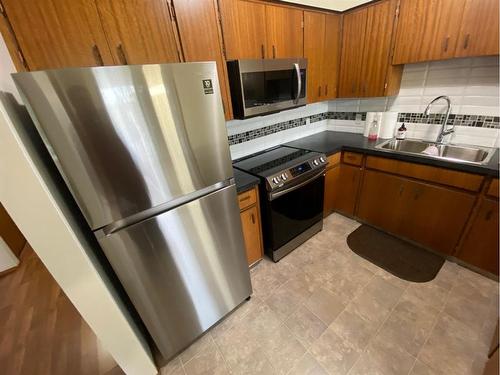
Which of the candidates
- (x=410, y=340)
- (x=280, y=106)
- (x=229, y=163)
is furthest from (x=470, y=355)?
(x=280, y=106)

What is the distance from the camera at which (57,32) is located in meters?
0.99

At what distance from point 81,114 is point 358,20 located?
2.39 metres

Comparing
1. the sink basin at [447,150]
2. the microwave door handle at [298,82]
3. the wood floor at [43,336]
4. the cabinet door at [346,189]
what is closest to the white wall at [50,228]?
the wood floor at [43,336]

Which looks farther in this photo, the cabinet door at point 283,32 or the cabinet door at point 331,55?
the cabinet door at point 331,55

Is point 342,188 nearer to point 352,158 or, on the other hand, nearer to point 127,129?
point 352,158

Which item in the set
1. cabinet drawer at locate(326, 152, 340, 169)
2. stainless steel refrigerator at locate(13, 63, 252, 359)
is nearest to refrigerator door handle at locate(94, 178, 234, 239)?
stainless steel refrigerator at locate(13, 63, 252, 359)

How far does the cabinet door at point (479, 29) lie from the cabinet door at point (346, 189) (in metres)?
1.13

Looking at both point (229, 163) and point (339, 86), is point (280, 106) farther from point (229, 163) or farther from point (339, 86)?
point (339, 86)

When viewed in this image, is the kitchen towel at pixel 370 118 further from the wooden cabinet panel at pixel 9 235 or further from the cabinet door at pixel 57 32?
the wooden cabinet panel at pixel 9 235

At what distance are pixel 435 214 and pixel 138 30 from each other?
2.47 m

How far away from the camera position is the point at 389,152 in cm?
189

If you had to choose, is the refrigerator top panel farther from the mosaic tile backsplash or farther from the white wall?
the mosaic tile backsplash

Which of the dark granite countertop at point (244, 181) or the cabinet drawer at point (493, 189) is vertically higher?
the dark granite countertop at point (244, 181)

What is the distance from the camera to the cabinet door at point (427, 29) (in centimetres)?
156
